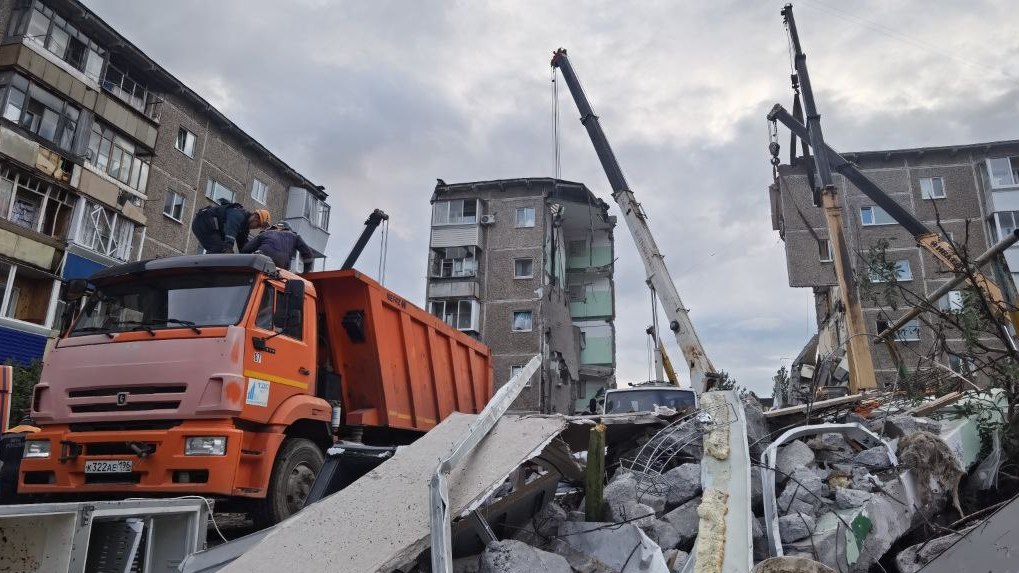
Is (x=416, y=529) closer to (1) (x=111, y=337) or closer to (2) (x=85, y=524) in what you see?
(2) (x=85, y=524)

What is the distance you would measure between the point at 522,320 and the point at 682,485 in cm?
2615

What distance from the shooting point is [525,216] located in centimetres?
3197

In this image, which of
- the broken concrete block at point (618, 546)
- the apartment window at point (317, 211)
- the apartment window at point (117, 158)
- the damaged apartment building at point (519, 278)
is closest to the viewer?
the broken concrete block at point (618, 546)

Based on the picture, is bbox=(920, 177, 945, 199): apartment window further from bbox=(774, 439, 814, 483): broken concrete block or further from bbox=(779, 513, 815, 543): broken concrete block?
bbox=(779, 513, 815, 543): broken concrete block

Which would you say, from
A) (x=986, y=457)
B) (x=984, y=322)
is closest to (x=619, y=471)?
(x=986, y=457)

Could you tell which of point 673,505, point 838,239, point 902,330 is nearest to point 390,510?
point 673,505

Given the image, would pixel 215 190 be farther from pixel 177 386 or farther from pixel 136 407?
pixel 177 386

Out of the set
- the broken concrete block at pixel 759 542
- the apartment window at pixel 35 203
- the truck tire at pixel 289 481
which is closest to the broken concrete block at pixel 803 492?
the broken concrete block at pixel 759 542

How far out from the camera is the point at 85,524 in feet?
10.4

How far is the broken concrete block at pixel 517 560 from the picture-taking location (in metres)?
3.03

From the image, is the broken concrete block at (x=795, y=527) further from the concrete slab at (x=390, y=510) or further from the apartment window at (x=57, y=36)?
the apartment window at (x=57, y=36)

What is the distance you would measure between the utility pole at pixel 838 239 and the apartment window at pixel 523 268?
57.7 ft

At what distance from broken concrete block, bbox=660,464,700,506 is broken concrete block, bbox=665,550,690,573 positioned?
660mm

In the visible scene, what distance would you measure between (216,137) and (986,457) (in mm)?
26544
